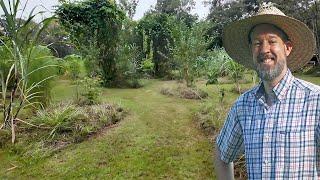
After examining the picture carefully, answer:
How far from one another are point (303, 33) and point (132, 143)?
3578 mm

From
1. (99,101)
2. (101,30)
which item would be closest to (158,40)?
(101,30)

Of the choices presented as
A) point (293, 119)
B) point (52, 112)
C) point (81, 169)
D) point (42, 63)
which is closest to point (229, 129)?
point (293, 119)

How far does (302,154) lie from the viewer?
1535 mm

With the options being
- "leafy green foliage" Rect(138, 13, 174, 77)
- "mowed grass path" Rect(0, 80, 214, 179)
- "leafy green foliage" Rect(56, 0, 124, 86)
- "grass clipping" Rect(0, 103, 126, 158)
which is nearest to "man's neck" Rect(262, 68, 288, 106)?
"mowed grass path" Rect(0, 80, 214, 179)

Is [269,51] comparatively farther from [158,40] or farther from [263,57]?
[158,40]

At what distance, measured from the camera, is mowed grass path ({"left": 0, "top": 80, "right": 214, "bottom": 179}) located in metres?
4.30

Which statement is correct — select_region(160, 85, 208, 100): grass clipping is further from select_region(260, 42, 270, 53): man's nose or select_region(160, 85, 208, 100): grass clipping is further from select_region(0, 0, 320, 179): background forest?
select_region(260, 42, 270, 53): man's nose

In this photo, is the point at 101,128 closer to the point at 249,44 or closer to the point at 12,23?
the point at 12,23

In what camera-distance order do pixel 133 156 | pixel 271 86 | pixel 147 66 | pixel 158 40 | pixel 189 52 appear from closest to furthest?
1. pixel 271 86
2. pixel 133 156
3. pixel 189 52
4. pixel 147 66
5. pixel 158 40

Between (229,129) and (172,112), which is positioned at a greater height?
(229,129)

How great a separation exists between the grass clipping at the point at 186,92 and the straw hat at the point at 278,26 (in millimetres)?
5824

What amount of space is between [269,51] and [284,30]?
19cm

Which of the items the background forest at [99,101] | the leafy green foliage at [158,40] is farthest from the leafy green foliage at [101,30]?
the leafy green foliage at [158,40]

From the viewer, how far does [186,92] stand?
28.4ft
